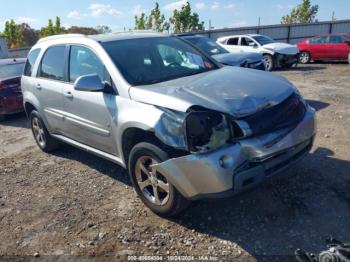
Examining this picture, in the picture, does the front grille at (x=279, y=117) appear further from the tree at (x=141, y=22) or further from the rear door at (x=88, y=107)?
the tree at (x=141, y=22)

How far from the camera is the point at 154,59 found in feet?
13.7

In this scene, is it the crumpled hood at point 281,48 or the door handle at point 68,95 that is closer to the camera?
the door handle at point 68,95

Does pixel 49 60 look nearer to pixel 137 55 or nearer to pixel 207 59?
pixel 137 55

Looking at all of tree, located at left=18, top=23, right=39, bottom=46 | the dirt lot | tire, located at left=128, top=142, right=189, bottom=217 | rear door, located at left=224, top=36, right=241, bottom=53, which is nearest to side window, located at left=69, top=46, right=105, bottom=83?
tire, located at left=128, top=142, right=189, bottom=217

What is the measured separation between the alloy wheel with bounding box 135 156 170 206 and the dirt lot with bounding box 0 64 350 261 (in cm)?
23

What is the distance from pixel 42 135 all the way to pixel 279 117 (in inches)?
166

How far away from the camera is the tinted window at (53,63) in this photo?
470 cm

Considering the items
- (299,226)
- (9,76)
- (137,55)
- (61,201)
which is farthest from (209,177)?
(9,76)

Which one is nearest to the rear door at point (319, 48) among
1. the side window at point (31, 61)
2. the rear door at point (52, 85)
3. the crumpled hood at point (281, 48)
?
the crumpled hood at point (281, 48)

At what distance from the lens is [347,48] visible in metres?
14.5

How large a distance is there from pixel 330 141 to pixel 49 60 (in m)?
4.44

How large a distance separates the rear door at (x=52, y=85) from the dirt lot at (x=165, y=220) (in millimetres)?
832

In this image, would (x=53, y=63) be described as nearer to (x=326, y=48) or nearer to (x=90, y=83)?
(x=90, y=83)

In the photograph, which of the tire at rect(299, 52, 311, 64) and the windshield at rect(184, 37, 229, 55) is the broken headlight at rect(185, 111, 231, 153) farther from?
the tire at rect(299, 52, 311, 64)
